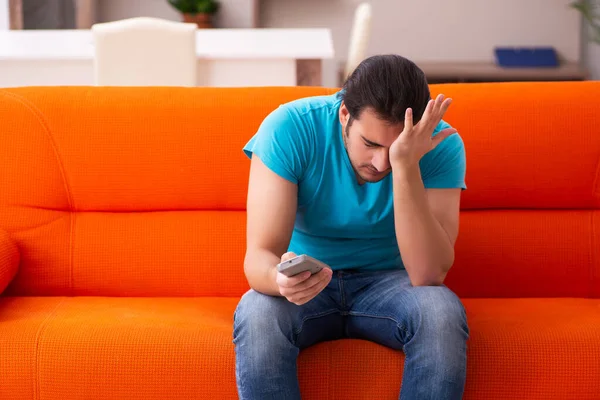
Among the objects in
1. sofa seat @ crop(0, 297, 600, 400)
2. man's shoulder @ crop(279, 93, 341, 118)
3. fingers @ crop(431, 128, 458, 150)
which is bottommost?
sofa seat @ crop(0, 297, 600, 400)

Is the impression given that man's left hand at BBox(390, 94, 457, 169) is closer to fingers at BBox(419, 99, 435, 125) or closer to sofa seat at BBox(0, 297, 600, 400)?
fingers at BBox(419, 99, 435, 125)

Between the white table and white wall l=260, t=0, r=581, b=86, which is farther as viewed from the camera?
white wall l=260, t=0, r=581, b=86

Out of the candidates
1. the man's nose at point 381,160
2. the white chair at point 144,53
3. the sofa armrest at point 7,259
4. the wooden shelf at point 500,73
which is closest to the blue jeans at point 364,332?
the man's nose at point 381,160

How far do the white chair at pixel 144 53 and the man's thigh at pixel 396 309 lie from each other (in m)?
2.06

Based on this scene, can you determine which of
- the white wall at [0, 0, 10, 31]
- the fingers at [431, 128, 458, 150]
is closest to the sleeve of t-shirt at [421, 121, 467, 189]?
the fingers at [431, 128, 458, 150]

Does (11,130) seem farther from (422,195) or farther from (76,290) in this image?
(422,195)

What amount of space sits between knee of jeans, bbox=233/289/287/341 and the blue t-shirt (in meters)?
0.23

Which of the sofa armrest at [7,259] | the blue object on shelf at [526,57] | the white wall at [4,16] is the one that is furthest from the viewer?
the blue object on shelf at [526,57]

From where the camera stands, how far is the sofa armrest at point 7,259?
6.29ft

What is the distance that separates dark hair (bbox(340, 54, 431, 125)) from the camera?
5.12 ft

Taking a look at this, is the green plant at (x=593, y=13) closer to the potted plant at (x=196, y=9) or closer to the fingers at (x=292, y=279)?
the potted plant at (x=196, y=9)

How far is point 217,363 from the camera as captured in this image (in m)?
1.69

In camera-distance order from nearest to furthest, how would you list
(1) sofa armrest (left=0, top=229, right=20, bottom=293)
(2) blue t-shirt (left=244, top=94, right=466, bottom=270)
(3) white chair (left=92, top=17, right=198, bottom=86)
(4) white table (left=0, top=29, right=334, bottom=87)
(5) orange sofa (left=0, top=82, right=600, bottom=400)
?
(2) blue t-shirt (left=244, top=94, right=466, bottom=270) → (1) sofa armrest (left=0, top=229, right=20, bottom=293) → (5) orange sofa (left=0, top=82, right=600, bottom=400) → (3) white chair (left=92, top=17, right=198, bottom=86) → (4) white table (left=0, top=29, right=334, bottom=87)

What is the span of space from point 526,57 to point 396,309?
16.1 ft
